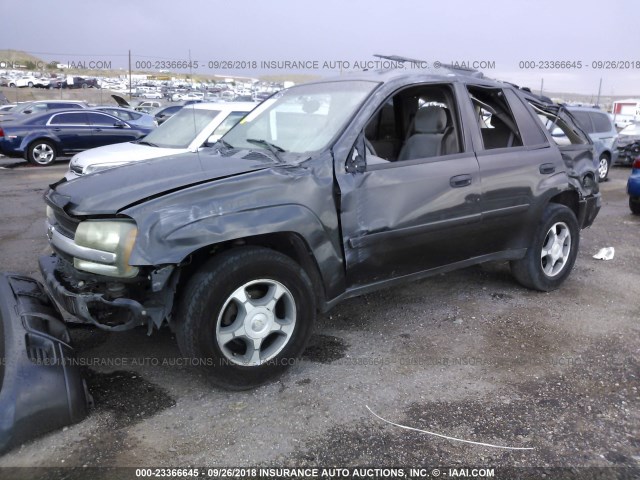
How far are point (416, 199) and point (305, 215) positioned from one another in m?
0.91

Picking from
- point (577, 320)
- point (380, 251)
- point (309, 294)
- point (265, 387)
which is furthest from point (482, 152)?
point (265, 387)

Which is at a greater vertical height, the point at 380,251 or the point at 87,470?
the point at 380,251

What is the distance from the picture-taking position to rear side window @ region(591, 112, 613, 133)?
12.5 metres

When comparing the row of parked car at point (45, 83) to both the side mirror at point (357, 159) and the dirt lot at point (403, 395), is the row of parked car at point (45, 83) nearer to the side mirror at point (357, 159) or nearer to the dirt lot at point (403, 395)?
the dirt lot at point (403, 395)

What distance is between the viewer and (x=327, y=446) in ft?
8.91

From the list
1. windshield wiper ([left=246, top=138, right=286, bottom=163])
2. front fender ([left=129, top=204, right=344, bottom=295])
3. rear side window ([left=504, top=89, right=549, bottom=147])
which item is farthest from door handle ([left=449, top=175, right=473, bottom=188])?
windshield wiper ([left=246, top=138, right=286, bottom=163])

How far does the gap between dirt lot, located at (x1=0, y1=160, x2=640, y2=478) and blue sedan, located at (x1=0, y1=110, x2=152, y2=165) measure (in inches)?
463

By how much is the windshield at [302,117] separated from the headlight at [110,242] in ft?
4.13

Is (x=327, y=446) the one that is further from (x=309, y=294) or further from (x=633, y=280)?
(x=633, y=280)

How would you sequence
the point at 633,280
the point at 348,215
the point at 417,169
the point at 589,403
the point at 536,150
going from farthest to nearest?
the point at 633,280, the point at 536,150, the point at 417,169, the point at 348,215, the point at 589,403

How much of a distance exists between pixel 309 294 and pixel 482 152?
1.85m

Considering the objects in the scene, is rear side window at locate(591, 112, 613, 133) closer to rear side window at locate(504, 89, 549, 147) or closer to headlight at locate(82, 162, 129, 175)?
rear side window at locate(504, 89, 549, 147)

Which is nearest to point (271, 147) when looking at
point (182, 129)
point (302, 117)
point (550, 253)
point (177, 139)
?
point (302, 117)

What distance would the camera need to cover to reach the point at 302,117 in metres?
3.92
